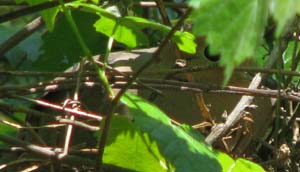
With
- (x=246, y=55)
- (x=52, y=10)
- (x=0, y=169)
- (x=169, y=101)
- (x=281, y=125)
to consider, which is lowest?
(x=281, y=125)

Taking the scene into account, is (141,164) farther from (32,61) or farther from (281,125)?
(32,61)

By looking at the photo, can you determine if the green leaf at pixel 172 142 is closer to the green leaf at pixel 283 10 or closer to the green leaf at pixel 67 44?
the green leaf at pixel 283 10

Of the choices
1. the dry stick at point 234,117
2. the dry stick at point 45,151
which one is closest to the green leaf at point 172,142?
the dry stick at point 45,151

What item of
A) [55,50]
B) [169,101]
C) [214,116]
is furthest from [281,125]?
[55,50]

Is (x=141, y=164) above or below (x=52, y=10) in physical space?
below

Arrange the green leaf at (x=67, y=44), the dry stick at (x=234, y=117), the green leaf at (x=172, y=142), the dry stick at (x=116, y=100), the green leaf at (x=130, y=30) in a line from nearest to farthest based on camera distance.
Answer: the dry stick at (x=116, y=100) < the green leaf at (x=172, y=142) < the green leaf at (x=130, y=30) < the dry stick at (x=234, y=117) < the green leaf at (x=67, y=44)

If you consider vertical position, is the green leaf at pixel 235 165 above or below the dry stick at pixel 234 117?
above
